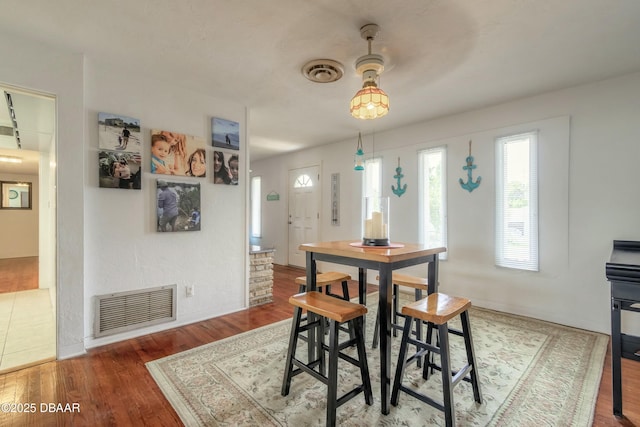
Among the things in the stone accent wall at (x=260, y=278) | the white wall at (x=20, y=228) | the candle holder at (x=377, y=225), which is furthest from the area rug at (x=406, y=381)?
the white wall at (x=20, y=228)

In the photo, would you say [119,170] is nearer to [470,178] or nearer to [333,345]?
[333,345]

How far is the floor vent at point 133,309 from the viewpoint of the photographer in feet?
8.32

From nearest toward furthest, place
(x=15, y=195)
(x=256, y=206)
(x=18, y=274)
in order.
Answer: (x=18, y=274) < (x=256, y=206) < (x=15, y=195)

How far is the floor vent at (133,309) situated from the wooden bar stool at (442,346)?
2273 mm

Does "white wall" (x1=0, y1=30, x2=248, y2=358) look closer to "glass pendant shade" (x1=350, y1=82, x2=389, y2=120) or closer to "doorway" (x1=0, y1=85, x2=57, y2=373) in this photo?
"doorway" (x1=0, y1=85, x2=57, y2=373)

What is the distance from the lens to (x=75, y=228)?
2.34 metres

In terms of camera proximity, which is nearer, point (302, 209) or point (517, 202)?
point (517, 202)

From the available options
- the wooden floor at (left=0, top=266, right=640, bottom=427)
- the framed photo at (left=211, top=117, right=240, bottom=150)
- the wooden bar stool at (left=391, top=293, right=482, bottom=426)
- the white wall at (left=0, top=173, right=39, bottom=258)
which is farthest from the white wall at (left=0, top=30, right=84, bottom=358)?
the white wall at (left=0, top=173, right=39, bottom=258)

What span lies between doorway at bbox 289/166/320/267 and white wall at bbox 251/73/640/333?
201cm

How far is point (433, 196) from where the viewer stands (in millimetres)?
3994

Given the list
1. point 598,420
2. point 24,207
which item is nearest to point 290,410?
point 598,420

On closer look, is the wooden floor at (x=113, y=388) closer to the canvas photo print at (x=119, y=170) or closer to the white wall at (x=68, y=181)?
the white wall at (x=68, y=181)

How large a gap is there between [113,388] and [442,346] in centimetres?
209

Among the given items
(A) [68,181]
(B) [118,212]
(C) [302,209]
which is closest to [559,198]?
(C) [302,209]
